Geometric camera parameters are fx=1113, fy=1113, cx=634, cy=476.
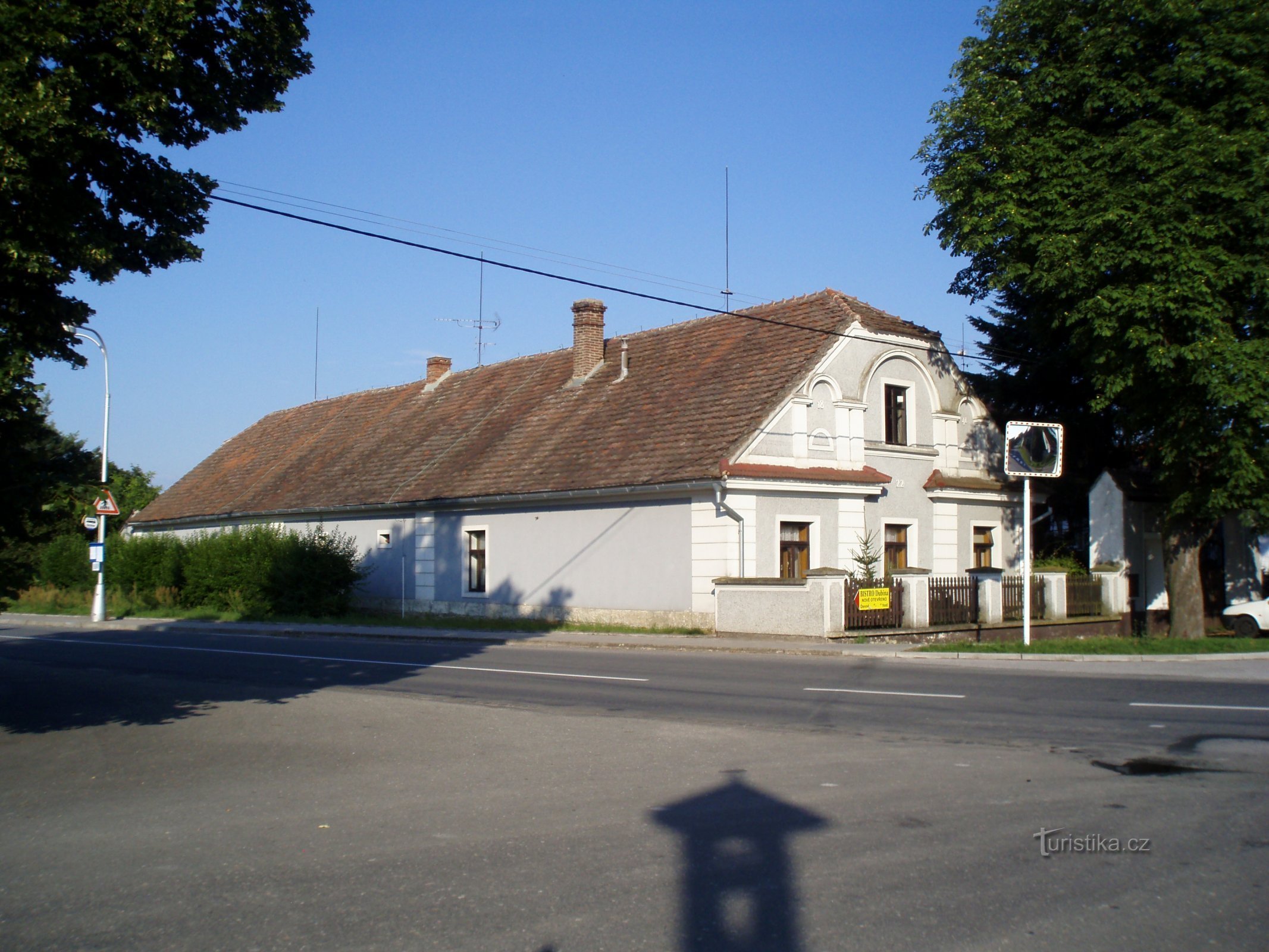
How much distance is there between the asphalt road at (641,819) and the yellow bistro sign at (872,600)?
25.8 ft

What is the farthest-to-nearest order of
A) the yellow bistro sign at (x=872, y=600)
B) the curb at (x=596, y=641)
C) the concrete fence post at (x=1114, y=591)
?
the concrete fence post at (x=1114, y=591), the yellow bistro sign at (x=872, y=600), the curb at (x=596, y=641)

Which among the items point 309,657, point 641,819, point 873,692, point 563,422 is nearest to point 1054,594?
point 563,422

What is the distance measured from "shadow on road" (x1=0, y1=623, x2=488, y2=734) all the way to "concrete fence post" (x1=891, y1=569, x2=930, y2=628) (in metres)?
8.72

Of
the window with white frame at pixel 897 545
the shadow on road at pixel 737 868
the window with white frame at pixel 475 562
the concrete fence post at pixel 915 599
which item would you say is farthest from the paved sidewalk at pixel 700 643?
the shadow on road at pixel 737 868

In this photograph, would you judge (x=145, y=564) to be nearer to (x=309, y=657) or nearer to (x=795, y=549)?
(x=309, y=657)

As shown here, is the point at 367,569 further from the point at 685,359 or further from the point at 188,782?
the point at 188,782

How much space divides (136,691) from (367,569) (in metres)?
18.4

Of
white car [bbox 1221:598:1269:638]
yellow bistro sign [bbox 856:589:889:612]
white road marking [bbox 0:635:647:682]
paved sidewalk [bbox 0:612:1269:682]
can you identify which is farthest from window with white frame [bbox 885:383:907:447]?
white road marking [bbox 0:635:647:682]

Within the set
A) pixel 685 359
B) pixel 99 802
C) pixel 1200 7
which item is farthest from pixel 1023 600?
pixel 99 802

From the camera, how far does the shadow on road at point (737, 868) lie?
500 centimetres

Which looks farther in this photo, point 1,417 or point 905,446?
point 905,446

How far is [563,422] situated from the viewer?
98.5 feet

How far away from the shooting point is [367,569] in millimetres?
33250

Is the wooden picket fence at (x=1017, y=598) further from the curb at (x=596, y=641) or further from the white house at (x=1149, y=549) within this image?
the curb at (x=596, y=641)
